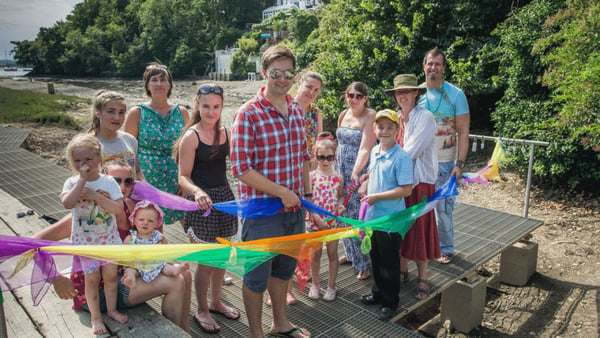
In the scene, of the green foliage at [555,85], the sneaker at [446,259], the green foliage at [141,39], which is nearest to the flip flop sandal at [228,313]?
the sneaker at [446,259]

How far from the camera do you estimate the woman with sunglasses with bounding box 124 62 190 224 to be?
3623mm

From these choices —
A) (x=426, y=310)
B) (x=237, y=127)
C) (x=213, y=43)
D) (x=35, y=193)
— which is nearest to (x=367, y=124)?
(x=237, y=127)

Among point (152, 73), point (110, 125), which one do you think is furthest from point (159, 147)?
point (152, 73)

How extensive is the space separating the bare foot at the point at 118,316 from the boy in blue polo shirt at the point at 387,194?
1910mm

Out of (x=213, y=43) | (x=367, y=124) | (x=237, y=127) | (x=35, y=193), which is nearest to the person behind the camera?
(x=237, y=127)

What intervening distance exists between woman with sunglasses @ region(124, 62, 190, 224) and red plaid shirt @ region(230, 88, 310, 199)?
47.7 inches

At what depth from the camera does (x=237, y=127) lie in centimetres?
255

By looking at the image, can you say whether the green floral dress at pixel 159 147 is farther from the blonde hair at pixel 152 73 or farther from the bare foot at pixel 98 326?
the bare foot at pixel 98 326

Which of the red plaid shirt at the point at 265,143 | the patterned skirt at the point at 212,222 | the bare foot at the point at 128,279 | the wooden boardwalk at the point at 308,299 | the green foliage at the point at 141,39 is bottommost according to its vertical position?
the wooden boardwalk at the point at 308,299

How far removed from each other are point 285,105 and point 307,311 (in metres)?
1.84

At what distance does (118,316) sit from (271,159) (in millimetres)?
1417

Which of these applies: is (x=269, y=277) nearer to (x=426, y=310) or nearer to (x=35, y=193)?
(x=426, y=310)

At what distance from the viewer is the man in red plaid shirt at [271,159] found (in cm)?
257

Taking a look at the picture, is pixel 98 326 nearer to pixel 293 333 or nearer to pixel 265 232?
pixel 265 232
